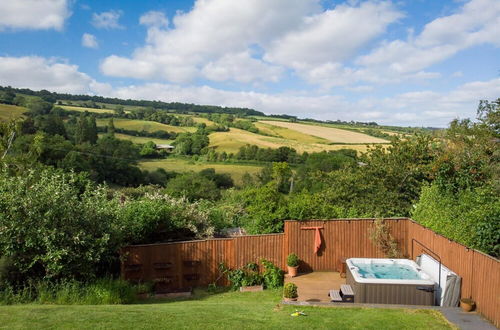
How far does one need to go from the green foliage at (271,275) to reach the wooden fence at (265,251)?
256 mm

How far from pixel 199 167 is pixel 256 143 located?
431 inches

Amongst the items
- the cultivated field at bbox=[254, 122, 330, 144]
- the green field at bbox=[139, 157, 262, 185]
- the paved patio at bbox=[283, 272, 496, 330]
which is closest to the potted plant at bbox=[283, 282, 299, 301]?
the paved patio at bbox=[283, 272, 496, 330]

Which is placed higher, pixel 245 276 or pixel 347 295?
pixel 347 295

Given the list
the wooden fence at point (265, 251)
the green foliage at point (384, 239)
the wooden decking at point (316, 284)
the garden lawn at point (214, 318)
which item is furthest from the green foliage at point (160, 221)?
the green foliage at point (384, 239)

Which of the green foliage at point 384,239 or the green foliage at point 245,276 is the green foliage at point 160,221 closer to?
the green foliage at point 245,276

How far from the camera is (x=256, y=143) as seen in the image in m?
56.0

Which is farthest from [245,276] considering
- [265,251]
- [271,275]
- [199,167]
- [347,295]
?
[199,167]

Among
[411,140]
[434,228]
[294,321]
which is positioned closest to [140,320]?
[294,321]

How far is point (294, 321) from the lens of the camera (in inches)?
284

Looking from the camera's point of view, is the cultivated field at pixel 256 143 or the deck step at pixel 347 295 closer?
the deck step at pixel 347 295

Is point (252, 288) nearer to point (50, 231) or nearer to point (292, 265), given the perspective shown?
point (292, 265)

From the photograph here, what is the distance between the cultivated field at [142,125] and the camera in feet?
215

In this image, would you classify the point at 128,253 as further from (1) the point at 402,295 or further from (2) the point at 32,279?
(1) the point at 402,295

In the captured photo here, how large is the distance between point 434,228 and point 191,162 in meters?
43.5
